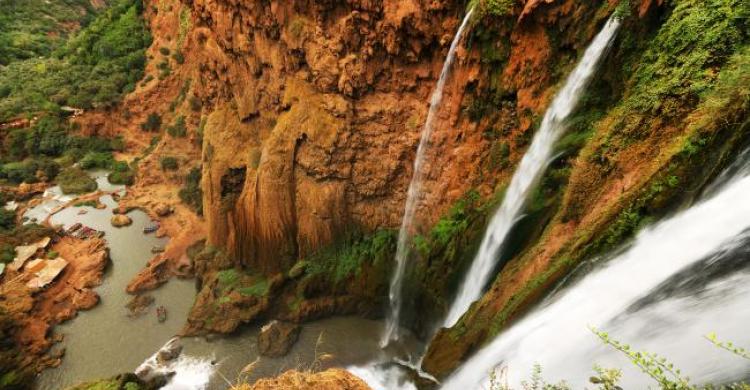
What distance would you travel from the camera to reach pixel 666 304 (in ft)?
13.1

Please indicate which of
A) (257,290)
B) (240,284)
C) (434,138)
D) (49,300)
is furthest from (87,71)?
(434,138)

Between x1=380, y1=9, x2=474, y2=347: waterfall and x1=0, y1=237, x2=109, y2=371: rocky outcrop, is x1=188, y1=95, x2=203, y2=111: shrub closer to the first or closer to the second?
x1=0, y1=237, x2=109, y2=371: rocky outcrop

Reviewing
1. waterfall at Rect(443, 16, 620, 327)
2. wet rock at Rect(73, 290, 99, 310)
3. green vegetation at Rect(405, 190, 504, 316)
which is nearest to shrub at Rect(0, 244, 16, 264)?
wet rock at Rect(73, 290, 99, 310)

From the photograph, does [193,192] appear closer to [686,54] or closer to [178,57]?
[178,57]

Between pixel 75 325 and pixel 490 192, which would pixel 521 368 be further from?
pixel 75 325

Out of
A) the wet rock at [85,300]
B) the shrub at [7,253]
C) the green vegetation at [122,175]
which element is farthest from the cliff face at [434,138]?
the green vegetation at [122,175]

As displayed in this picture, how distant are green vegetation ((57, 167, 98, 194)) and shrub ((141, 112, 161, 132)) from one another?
4630 millimetres

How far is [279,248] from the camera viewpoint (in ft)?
42.6

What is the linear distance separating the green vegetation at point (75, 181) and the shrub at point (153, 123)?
4.63 m

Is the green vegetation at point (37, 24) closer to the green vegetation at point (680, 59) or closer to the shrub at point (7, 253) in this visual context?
the shrub at point (7, 253)

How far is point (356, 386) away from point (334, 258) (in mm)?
7879

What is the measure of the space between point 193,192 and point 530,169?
1725 cm

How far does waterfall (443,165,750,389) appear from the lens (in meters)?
3.39

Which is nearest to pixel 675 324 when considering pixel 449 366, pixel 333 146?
pixel 449 366
